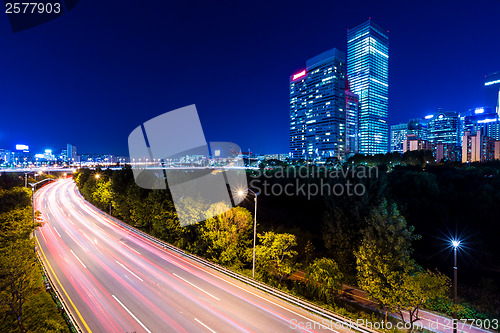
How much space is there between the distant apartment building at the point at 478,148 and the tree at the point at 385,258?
13520cm

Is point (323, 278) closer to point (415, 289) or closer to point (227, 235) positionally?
point (415, 289)

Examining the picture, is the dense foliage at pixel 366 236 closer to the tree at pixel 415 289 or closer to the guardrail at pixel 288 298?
the tree at pixel 415 289

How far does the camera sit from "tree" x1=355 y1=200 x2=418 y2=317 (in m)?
14.3

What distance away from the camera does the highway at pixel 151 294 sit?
1247 cm

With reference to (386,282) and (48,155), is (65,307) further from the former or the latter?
(48,155)

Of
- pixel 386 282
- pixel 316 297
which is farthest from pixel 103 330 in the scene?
pixel 386 282

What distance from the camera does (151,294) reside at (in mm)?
15086

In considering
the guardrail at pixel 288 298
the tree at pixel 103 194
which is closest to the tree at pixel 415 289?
the guardrail at pixel 288 298

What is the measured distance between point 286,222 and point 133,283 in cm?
2710

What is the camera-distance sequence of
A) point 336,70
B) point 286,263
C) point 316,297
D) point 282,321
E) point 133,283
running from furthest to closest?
1. point 336,70
2. point 286,263
3. point 316,297
4. point 133,283
5. point 282,321

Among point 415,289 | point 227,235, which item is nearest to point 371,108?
point 227,235

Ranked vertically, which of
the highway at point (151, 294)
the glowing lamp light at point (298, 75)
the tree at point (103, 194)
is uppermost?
the glowing lamp light at point (298, 75)

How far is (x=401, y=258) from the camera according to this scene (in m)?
14.8

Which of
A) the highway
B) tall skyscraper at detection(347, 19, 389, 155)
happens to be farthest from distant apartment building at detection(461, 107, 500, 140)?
the highway
